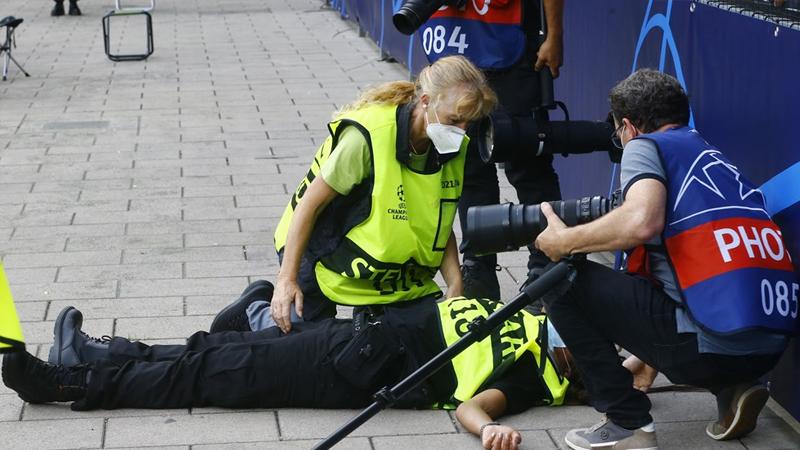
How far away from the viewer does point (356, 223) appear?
4262 millimetres

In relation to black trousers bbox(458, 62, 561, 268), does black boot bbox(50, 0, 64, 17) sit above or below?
below

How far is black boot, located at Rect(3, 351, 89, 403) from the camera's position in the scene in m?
3.93

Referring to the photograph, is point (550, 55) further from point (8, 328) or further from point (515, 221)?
point (8, 328)

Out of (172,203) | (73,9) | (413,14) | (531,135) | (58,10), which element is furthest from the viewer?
(73,9)

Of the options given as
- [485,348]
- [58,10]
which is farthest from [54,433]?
[58,10]

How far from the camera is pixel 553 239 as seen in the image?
11.6 feet

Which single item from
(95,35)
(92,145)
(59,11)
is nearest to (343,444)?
(92,145)

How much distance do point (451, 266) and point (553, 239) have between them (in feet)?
3.20

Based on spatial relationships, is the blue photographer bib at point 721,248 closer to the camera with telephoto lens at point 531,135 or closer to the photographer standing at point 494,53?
the camera with telephoto lens at point 531,135

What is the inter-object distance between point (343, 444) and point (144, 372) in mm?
725

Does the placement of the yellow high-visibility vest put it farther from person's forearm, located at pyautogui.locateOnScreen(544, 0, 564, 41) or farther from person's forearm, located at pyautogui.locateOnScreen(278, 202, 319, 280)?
person's forearm, located at pyautogui.locateOnScreen(544, 0, 564, 41)

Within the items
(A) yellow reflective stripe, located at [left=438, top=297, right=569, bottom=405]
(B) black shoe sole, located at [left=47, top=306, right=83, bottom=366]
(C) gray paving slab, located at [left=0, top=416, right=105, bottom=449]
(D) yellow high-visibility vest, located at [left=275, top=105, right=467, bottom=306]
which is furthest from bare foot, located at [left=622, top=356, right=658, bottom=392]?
(B) black shoe sole, located at [left=47, top=306, right=83, bottom=366]

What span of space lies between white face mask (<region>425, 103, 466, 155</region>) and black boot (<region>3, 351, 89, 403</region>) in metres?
1.36

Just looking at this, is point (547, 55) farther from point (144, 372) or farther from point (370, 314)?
point (144, 372)
